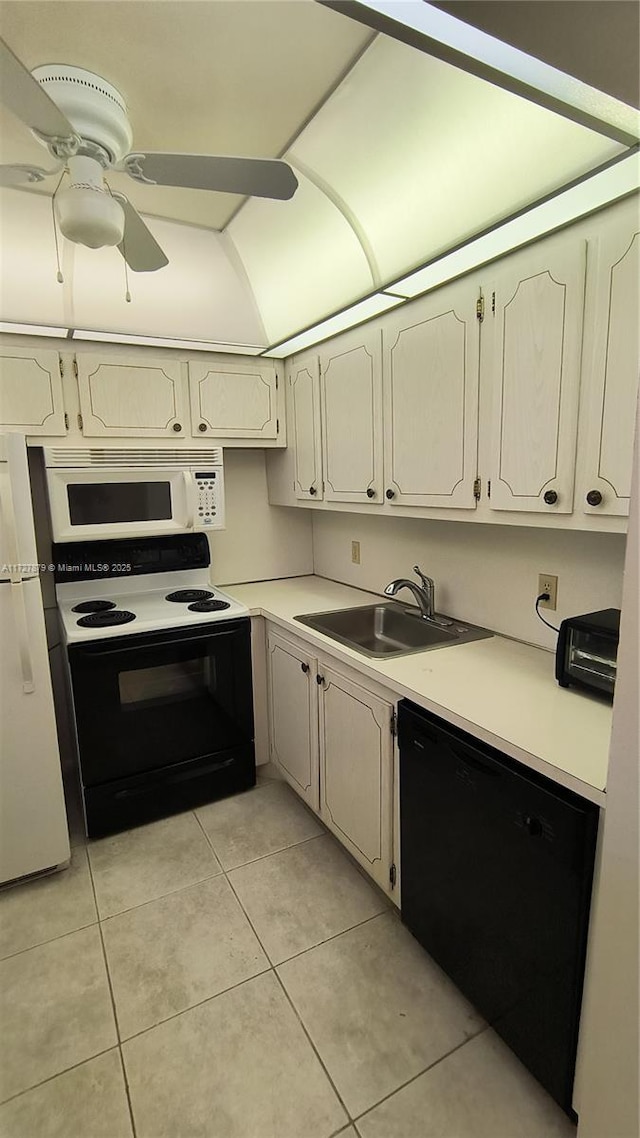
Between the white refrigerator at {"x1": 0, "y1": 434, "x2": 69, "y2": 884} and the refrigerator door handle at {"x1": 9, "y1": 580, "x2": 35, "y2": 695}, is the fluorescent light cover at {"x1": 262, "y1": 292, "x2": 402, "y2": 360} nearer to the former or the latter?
the white refrigerator at {"x1": 0, "y1": 434, "x2": 69, "y2": 884}

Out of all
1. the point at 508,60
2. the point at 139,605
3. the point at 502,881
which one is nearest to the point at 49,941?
Answer: the point at 139,605

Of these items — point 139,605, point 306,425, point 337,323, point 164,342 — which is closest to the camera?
point 337,323

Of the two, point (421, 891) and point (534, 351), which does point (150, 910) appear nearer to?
point (421, 891)

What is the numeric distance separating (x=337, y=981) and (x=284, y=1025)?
20 centimetres

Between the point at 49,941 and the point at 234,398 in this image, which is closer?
the point at 49,941

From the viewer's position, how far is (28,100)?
3.14 ft

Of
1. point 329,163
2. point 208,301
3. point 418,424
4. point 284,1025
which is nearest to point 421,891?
point 284,1025

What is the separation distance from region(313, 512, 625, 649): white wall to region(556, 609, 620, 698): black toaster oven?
188mm

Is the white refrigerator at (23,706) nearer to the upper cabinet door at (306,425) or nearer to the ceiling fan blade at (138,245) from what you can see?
the ceiling fan blade at (138,245)

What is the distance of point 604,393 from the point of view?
1.31m

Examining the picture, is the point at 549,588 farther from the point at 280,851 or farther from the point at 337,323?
the point at 280,851

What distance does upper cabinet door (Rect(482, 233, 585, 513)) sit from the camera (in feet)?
4.50

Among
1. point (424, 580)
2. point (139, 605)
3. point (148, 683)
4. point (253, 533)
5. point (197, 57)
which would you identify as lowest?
point (148, 683)

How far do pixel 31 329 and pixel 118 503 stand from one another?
760 millimetres
